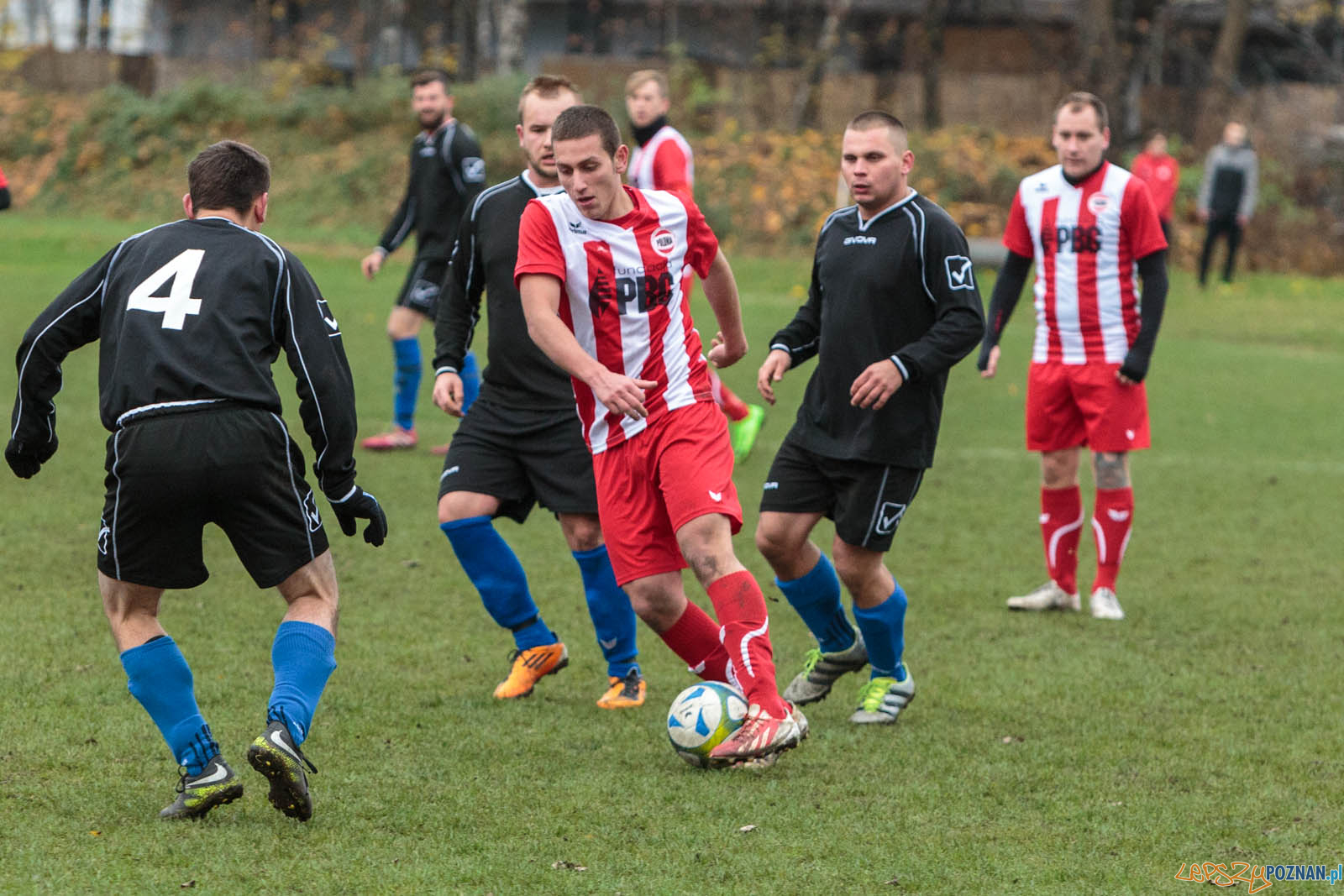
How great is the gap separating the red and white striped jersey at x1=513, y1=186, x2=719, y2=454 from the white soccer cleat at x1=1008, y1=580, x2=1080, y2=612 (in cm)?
289

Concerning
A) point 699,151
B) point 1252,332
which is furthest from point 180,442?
point 699,151

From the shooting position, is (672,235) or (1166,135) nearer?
(672,235)

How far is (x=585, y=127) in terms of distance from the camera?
456 cm

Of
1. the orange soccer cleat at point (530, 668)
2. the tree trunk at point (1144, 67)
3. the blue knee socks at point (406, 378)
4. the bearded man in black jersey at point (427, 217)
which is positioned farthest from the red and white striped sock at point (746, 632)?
the tree trunk at point (1144, 67)

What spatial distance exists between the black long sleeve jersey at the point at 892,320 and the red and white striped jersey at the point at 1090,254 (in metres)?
2.01

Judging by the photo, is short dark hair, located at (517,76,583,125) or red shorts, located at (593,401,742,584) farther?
short dark hair, located at (517,76,583,125)

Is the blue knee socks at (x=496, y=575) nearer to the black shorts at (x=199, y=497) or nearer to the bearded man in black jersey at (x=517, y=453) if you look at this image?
the bearded man in black jersey at (x=517, y=453)

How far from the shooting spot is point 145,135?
30.6 m

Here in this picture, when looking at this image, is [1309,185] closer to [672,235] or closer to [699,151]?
[699,151]

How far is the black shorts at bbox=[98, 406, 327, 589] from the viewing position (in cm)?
393

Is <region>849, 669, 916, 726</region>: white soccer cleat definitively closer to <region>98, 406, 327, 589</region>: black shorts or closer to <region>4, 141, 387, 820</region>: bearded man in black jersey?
<region>4, 141, 387, 820</region>: bearded man in black jersey

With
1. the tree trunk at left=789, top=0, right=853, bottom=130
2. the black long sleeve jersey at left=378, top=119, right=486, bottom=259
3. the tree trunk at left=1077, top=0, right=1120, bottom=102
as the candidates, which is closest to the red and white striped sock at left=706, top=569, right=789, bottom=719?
the black long sleeve jersey at left=378, top=119, right=486, bottom=259

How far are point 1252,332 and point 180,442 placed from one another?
53.9 feet

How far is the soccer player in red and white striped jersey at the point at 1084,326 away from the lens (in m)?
7.02
